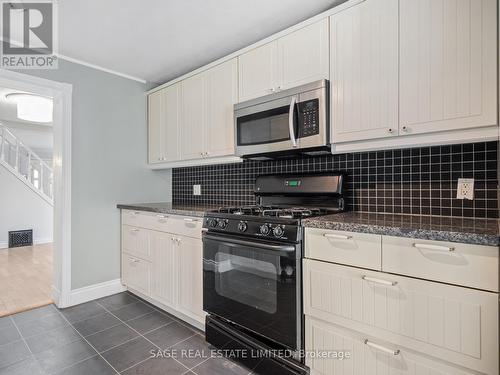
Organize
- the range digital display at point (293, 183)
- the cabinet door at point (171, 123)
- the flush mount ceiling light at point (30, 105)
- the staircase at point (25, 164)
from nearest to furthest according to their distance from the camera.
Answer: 1. the range digital display at point (293, 183)
2. the cabinet door at point (171, 123)
3. the flush mount ceiling light at point (30, 105)
4. the staircase at point (25, 164)

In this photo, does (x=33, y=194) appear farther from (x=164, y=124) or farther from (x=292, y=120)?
(x=292, y=120)

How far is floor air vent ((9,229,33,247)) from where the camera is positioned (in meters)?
5.19

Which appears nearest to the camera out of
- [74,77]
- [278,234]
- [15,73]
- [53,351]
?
[278,234]

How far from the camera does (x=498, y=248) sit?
1.03 metres

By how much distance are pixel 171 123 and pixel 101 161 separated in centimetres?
81

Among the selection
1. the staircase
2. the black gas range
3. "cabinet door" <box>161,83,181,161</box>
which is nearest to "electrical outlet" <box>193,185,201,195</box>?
"cabinet door" <box>161,83,181,161</box>


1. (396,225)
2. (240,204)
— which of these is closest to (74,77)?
(240,204)

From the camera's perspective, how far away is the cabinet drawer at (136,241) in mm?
2652

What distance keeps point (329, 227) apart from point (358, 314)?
44 cm

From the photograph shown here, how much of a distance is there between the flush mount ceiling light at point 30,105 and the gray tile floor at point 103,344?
3.34m

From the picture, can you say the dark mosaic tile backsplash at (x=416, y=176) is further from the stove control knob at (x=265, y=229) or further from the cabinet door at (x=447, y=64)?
the stove control knob at (x=265, y=229)

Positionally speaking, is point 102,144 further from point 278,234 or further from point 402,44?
point 402,44

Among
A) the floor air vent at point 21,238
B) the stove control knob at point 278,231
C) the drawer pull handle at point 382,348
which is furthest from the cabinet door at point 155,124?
the floor air vent at point 21,238

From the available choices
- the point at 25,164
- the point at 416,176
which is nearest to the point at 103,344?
the point at 416,176
